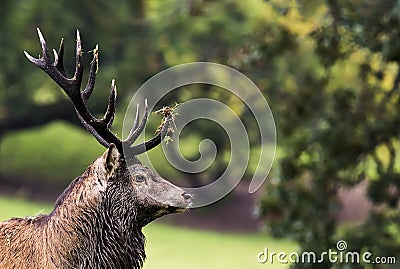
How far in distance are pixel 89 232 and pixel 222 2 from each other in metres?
16.5

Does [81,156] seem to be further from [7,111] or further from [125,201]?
[125,201]

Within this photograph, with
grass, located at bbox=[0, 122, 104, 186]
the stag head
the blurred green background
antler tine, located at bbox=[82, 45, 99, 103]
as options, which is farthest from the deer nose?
grass, located at bbox=[0, 122, 104, 186]

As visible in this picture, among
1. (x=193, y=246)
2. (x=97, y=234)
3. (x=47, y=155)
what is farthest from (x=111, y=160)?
(x=47, y=155)

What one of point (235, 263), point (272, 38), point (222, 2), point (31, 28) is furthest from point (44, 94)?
point (272, 38)

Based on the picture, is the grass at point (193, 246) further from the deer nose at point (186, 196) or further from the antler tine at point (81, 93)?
the deer nose at point (186, 196)

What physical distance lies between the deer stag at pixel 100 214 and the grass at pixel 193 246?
11.6 m

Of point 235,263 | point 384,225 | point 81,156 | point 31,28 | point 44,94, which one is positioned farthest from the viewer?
point 81,156

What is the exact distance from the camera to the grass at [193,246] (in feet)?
62.5

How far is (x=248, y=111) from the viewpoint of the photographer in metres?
14.7

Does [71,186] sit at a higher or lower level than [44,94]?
lower

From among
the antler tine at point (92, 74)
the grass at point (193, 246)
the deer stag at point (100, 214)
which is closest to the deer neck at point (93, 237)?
the deer stag at point (100, 214)

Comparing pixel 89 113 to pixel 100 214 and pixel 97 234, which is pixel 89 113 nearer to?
pixel 100 214

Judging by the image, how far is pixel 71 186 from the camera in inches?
215

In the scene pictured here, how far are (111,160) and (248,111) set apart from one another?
9518 millimetres
